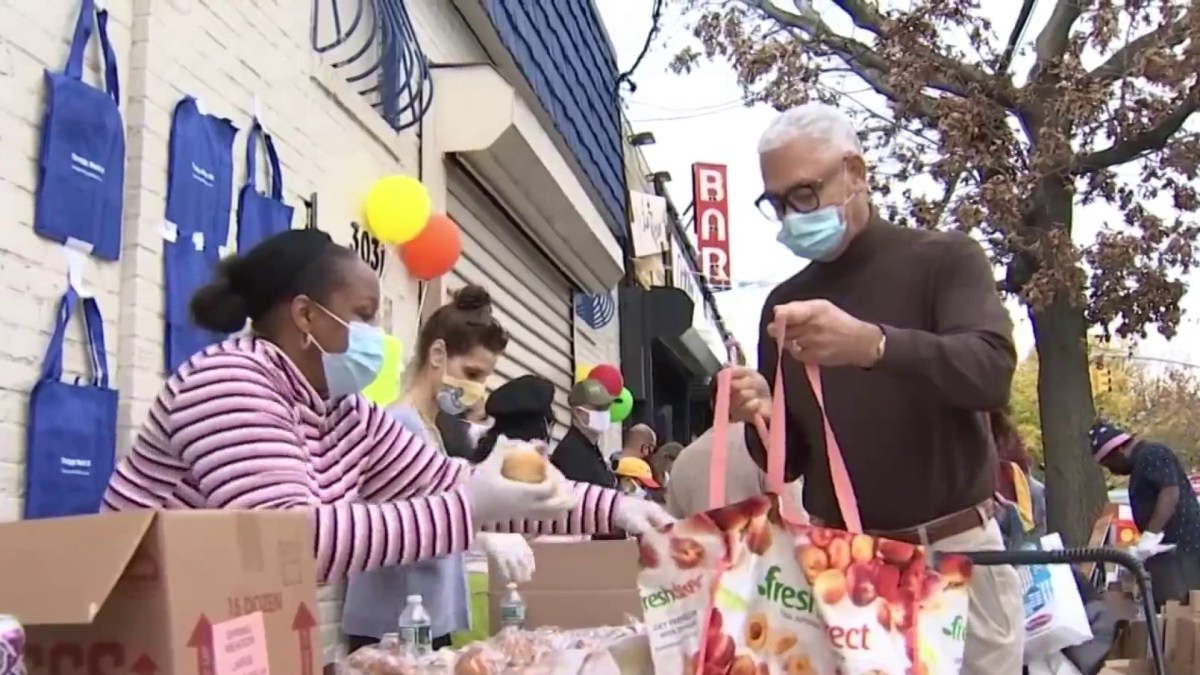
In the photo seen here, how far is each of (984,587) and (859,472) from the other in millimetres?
322

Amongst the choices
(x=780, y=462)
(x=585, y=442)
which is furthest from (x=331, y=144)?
(x=780, y=462)

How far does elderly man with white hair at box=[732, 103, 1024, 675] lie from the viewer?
2.41 meters

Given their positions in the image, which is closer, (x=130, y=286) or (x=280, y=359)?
(x=280, y=359)

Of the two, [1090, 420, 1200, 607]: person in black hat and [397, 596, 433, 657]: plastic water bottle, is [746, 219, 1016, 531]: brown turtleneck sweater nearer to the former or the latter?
[397, 596, 433, 657]: plastic water bottle

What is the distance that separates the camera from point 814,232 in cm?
259

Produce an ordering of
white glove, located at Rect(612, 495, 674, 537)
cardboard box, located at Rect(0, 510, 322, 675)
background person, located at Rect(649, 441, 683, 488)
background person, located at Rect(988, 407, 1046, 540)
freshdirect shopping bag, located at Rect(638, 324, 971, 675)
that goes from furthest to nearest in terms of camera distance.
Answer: background person, located at Rect(649, 441, 683, 488), background person, located at Rect(988, 407, 1046, 540), white glove, located at Rect(612, 495, 674, 537), freshdirect shopping bag, located at Rect(638, 324, 971, 675), cardboard box, located at Rect(0, 510, 322, 675)

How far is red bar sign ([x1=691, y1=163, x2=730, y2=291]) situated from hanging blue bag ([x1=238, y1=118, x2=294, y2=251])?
56.2 feet

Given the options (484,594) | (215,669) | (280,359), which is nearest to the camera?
(215,669)

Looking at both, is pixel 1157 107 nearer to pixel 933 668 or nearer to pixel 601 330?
pixel 601 330

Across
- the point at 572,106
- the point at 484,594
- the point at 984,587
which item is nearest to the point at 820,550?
the point at 984,587

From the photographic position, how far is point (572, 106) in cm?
1064

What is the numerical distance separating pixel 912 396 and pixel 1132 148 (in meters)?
9.71

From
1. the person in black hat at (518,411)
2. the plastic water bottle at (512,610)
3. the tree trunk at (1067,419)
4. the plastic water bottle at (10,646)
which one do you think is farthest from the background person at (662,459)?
the plastic water bottle at (10,646)

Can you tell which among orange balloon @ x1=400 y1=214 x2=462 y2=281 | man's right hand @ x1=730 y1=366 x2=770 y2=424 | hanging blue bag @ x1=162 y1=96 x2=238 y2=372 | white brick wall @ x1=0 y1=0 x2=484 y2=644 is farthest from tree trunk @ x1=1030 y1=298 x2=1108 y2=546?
man's right hand @ x1=730 y1=366 x2=770 y2=424
